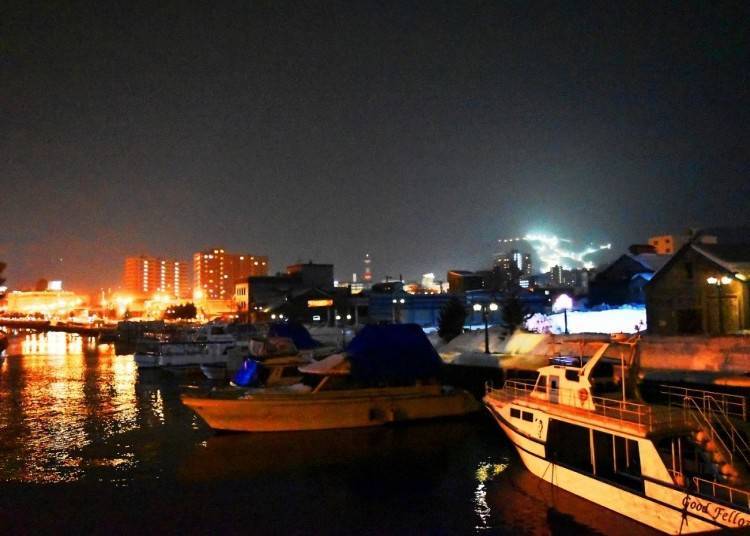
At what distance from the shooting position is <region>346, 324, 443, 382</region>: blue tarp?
87.1 ft

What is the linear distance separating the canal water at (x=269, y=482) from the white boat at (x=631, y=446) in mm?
685

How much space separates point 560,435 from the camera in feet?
58.8

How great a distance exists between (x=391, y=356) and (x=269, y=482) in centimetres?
965

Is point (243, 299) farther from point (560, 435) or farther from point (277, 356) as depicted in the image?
point (560, 435)

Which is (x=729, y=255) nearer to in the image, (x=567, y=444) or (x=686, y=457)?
(x=567, y=444)

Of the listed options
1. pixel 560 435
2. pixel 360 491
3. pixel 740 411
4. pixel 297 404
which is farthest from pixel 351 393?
pixel 740 411

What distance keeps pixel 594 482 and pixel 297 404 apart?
1285 centimetres

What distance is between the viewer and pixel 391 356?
27.1m

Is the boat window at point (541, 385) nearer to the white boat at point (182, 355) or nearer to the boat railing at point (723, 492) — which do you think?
the boat railing at point (723, 492)

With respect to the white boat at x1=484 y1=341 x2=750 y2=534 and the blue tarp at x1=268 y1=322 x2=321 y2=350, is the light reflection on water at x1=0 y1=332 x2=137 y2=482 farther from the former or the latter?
the white boat at x1=484 y1=341 x2=750 y2=534

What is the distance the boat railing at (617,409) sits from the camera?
14.7m

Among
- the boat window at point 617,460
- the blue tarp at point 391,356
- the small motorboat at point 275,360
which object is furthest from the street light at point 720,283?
the small motorboat at point 275,360

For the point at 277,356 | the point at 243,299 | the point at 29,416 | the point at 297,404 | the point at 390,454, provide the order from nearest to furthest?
the point at 390,454, the point at 297,404, the point at 29,416, the point at 277,356, the point at 243,299

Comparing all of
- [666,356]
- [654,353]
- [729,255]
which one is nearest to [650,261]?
[729,255]
